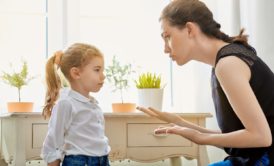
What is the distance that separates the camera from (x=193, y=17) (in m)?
1.39

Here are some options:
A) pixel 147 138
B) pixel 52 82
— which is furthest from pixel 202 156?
pixel 52 82

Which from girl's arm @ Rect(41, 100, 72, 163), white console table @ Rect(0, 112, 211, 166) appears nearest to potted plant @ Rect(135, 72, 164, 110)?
white console table @ Rect(0, 112, 211, 166)

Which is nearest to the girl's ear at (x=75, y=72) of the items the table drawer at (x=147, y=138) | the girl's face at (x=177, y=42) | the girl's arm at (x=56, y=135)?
the girl's arm at (x=56, y=135)

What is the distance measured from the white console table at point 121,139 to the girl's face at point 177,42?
2.78 feet

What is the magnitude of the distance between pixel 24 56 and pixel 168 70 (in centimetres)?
94

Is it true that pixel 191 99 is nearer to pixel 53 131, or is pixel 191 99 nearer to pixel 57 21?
pixel 57 21

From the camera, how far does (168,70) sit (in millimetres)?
3088

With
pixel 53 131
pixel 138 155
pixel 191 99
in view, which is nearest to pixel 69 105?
pixel 53 131

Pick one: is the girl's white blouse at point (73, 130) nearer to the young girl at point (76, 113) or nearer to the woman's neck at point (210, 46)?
the young girl at point (76, 113)

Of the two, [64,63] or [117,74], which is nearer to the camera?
[64,63]

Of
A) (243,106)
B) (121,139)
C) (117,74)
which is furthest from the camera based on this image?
(117,74)

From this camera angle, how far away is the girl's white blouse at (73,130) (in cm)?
179

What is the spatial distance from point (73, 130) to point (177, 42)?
0.64 metres

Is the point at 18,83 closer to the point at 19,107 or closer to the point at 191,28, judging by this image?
the point at 19,107
